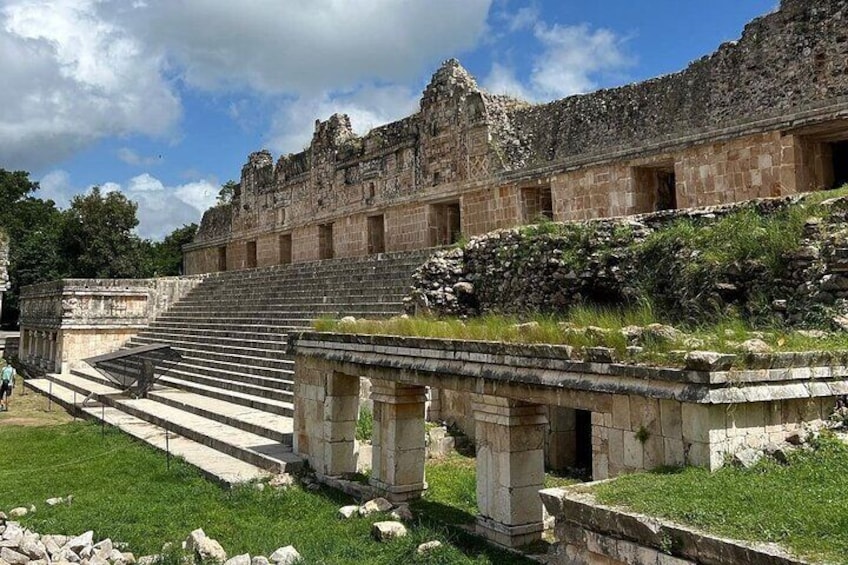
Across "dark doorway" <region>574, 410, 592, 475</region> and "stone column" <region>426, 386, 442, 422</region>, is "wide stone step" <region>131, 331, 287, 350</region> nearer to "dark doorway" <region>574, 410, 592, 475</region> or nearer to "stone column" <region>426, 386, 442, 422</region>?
"stone column" <region>426, 386, 442, 422</region>

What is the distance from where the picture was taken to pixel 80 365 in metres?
21.8

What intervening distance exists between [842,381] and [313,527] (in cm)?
457

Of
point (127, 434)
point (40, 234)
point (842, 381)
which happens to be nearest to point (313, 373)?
point (127, 434)

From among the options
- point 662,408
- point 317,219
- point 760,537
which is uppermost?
point 317,219

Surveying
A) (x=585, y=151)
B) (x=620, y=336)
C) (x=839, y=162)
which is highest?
(x=585, y=151)

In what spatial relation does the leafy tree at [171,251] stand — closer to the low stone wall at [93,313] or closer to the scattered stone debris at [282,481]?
the low stone wall at [93,313]

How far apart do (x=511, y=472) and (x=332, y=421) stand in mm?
3000

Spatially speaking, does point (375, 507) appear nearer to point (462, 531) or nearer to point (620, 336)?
point (462, 531)

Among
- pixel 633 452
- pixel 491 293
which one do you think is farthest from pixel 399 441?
pixel 491 293

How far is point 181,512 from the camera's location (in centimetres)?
757

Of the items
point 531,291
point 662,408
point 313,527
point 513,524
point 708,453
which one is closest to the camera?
point 708,453

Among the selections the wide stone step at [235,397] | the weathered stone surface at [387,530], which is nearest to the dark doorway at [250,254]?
the wide stone step at [235,397]

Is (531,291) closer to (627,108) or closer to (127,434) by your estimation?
(627,108)

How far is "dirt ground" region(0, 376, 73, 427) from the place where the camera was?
14.6 metres
